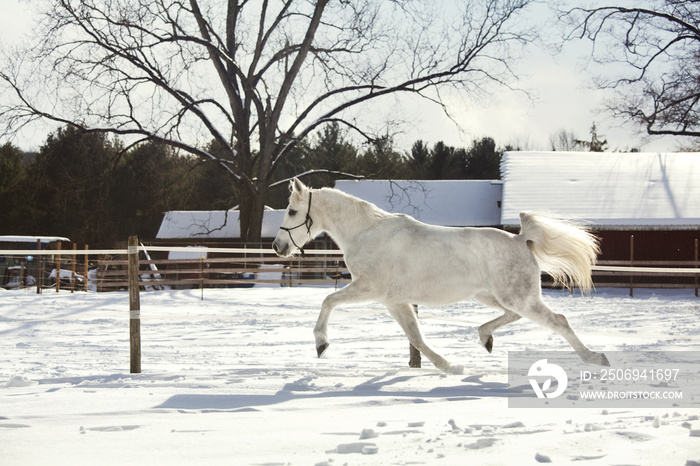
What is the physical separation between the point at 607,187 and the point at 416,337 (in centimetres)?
2237

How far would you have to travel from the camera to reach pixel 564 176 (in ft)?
90.0

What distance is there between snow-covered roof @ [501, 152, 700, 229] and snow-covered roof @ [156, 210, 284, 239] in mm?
11768

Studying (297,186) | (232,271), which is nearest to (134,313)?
(297,186)

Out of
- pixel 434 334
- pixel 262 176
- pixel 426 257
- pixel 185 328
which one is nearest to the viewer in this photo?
pixel 426 257

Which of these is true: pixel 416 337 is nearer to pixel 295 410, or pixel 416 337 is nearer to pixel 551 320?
pixel 551 320

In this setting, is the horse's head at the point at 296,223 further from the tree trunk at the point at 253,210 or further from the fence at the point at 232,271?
the tree trunk at the point at 253,210

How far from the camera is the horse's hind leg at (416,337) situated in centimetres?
586

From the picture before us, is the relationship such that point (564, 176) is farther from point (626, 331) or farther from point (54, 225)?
point (54, 225)

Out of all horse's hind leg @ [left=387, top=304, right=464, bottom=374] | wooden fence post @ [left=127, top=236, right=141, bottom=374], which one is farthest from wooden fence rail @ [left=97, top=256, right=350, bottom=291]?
horse's hind leg @ [left=387, top=304, right=464, bottom=374]

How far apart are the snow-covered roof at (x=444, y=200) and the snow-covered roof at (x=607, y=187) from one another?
6.90 ft

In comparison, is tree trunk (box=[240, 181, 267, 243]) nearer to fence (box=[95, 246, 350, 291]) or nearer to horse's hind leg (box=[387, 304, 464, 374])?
fence (box=[95, 246, 350, 291])

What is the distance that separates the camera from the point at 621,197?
25109 millimetres

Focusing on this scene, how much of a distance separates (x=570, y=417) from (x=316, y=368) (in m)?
2.98

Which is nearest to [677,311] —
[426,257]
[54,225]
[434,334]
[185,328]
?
[434,334]
